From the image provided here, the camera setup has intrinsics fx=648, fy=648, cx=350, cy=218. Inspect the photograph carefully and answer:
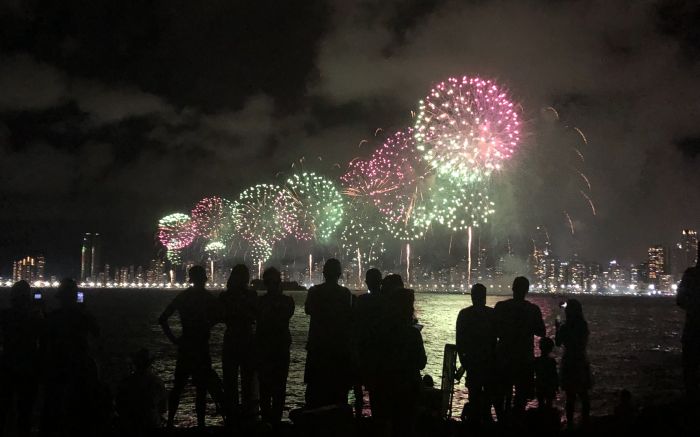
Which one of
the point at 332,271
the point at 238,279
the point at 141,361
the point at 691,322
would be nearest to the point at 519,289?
the point at 332,271

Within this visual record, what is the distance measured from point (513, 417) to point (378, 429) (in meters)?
3.09

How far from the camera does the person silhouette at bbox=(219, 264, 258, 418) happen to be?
28.1 ft

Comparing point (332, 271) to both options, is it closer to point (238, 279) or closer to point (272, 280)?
point (272, 280)

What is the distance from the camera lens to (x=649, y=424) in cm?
824

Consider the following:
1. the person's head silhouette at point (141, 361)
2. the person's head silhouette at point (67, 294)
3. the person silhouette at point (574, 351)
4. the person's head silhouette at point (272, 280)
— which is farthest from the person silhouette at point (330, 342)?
the person silhouette at point (574, 351)

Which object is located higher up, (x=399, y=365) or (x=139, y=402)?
(x=399, y=365)

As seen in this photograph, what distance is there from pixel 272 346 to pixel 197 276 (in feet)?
4.59

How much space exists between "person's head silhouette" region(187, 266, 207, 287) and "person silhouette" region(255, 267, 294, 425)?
2.76 feet

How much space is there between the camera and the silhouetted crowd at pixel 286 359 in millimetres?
6590

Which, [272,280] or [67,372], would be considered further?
[272,280]

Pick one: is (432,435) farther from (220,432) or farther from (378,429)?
(220,432)

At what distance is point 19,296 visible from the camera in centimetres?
803

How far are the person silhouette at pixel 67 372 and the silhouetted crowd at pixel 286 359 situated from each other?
0.04 ft

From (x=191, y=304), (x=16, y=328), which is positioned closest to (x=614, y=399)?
(x=191, y=304)
